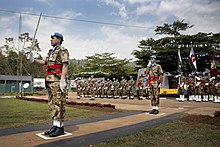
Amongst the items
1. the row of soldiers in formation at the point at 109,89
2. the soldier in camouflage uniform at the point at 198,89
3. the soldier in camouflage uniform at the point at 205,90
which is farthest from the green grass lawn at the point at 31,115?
the row of soldiers in formation at the point at 109,89

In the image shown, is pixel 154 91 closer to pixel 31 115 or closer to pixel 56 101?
pixel 56 101

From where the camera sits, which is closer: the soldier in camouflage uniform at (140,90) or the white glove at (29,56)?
the white glove at (29,56)

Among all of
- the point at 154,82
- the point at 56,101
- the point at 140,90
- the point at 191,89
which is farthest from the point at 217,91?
the point at 56,101

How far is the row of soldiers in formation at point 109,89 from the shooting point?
62.5 ft

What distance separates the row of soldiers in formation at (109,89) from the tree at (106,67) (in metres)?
12.5

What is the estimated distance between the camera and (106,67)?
35906 millimetres

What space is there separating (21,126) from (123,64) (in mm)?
30540

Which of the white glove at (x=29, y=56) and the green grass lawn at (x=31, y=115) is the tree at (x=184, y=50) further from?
the white glove at (x=29, y=56)

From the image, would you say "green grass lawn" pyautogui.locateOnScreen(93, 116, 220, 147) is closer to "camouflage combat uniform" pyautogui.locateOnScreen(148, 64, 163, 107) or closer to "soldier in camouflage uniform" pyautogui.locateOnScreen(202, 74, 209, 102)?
"camouflage combat uniform" pyautogui.locateOnScreen(148, 64, 163, 107)

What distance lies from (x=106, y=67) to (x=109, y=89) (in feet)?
50.8

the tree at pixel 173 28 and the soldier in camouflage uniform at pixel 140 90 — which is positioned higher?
the tree at pixel 173 28

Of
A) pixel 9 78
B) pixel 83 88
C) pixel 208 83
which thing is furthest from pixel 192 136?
pixel 9 78

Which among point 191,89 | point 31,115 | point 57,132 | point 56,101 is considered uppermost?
point 56,101

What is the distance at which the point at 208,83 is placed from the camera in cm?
1552
